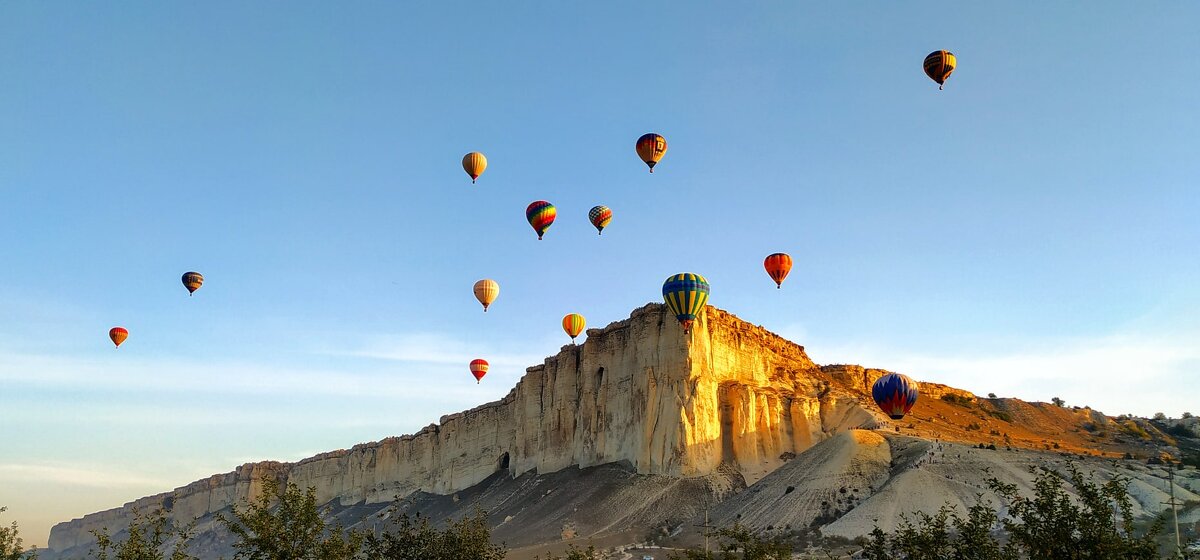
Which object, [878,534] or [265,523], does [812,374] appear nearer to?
[878,534]

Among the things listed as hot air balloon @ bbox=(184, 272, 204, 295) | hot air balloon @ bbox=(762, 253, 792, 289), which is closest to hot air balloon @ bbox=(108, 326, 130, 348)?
hot air balloon @ bbox=(184, 272, 204, 295)

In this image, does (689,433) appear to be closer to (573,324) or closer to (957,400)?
(573,324)

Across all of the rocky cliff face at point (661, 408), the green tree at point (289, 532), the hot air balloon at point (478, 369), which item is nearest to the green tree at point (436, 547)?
the green tree at point (289, 532)

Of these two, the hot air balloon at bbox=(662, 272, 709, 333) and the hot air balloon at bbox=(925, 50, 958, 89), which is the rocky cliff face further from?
the hot air balloon at bbox=(925, 50, 958, 89)

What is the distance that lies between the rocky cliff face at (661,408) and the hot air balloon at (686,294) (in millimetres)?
8412

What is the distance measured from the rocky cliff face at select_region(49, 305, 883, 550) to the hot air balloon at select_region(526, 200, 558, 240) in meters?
12.7

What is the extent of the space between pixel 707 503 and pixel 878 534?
35063 millimetres

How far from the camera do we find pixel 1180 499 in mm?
47156

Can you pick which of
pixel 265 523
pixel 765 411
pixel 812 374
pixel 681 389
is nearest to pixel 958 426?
pixel 812 374

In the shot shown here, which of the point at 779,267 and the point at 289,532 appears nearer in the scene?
the point at 289,532

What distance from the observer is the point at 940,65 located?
1885 inches

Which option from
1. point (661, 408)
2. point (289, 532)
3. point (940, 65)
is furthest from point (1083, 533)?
point (661, 408)

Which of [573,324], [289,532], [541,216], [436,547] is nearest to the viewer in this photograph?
[289,532]

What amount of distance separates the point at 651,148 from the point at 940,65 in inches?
653
